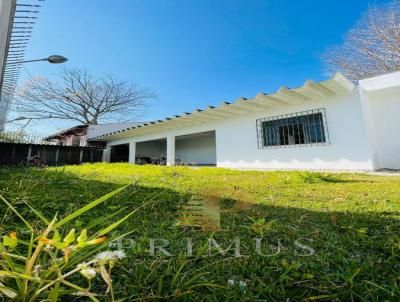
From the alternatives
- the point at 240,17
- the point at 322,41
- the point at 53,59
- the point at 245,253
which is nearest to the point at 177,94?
the point at 240,17

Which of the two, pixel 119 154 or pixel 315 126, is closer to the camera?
pixel 315 126

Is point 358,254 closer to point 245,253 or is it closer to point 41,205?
point 245,253

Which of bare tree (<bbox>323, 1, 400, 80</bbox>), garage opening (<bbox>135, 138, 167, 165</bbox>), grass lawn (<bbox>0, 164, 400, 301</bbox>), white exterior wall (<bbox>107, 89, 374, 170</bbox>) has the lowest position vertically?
grass lawn (<bbox>0, 164, 400, 301</bbox>)

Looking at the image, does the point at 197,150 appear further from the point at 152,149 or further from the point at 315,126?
the point at 315,126

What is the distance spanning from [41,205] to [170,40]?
1220 centimetres

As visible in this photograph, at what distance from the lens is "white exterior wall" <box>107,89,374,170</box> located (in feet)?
19.4

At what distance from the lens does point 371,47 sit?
11852mm

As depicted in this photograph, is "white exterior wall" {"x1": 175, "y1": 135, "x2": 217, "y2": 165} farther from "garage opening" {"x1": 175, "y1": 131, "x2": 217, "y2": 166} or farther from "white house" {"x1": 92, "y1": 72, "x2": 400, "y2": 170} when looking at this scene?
"white house" {"x1": 92, "y1": 72, "x2": 400, "y2": 170}

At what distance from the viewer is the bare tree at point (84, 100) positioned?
20297 millimetres

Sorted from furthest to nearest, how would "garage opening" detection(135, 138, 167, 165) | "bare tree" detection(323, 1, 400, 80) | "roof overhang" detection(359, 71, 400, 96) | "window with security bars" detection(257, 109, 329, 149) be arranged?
"garage opening" detection(135, 138, 167, 165), "bare tree" detection(323, 1, 400, 80), "window with security bars" detection(257, 109, 329, 149), "roof overhang" detection(359, 71, 400, 96)

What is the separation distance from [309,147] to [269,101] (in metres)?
2.01

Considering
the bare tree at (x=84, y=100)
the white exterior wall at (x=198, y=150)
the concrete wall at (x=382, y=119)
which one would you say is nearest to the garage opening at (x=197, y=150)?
the white exterior wall at (x=198, y=150)

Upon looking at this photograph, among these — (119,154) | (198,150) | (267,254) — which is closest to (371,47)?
Answer: (198,150)

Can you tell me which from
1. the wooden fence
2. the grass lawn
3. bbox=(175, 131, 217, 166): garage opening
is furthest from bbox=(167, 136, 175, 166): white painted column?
the grass lawn
